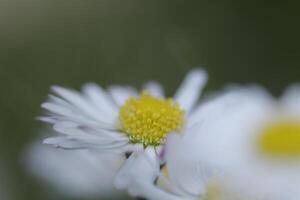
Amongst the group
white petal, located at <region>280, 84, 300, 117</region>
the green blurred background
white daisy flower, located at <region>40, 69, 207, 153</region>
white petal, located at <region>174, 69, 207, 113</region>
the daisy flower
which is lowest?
white daisy flower, located at <region>40, 69, 207, 153</region>

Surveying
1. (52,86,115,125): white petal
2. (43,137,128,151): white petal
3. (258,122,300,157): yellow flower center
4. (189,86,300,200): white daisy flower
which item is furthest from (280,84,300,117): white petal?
(43,137,128,151): white petal

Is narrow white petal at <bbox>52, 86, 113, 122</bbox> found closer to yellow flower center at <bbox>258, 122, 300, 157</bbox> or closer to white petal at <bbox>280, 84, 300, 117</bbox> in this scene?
yellow flower center at <bbox>258, 122, 300, 157</bbox>

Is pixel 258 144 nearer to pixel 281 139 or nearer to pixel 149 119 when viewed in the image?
pixel 281 139

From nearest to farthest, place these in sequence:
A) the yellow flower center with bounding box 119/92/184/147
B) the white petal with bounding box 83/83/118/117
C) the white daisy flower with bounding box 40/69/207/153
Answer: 1. the white daisy flower with bounding box 40/69/207/153
2. the yellow flower center with bounding box 119/92/184/147
3. the white petal with bounding box 83/83/118/117

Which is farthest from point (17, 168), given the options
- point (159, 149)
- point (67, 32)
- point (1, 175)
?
point (67, 32)

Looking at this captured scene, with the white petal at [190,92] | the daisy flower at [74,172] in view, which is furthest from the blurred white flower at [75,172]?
the white petal at [190,92]

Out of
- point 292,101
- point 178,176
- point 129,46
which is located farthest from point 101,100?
point 129,46

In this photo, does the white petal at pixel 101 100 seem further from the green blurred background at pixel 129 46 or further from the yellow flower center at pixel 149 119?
the green blurred background at pixel 129 46

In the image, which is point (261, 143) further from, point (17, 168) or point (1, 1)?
point (1, 1)
